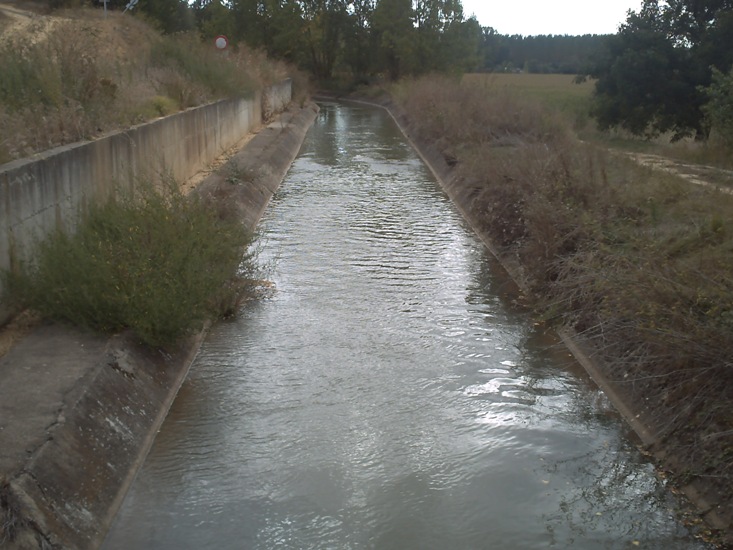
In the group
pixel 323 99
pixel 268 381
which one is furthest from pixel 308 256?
pixel 323 99

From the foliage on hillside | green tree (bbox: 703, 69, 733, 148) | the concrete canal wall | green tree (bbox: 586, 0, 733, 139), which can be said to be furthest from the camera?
green tree (bbox: 586, 0, 733, 139)

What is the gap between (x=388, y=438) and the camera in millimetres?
7172

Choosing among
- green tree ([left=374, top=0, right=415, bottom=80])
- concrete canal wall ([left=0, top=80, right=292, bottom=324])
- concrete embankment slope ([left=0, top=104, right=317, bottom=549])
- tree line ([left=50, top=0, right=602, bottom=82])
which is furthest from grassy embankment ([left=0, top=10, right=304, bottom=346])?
green tree ([left=374, top=0, right=415, bottom=80])

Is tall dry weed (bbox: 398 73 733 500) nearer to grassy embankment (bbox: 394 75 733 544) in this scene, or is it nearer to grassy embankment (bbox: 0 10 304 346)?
grassy embankment (bbox: 394 75 733 544)

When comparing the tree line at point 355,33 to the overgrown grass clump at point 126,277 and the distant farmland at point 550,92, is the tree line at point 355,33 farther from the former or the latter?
the overgrown grass clump at point 126,277

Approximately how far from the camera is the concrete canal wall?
7922 millimetres

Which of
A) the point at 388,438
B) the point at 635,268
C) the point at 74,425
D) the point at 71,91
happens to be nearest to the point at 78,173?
the point at 71,91

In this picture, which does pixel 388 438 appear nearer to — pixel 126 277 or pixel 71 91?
pixel 126 277

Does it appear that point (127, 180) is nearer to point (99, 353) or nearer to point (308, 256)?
point (308, 256)

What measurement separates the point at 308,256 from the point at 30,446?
786 centimetres

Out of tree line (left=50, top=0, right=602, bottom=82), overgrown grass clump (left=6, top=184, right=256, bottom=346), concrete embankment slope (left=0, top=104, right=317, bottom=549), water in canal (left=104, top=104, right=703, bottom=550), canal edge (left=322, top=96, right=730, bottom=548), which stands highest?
tree line (left=50, top=0, right=602, bottom=82)

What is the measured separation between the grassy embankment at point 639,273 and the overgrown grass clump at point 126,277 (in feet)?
12.1

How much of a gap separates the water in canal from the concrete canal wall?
201cm

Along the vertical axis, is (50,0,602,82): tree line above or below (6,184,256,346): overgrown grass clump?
above
